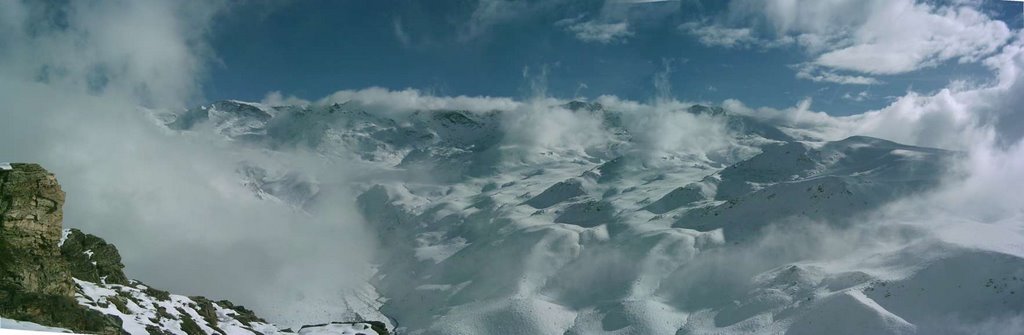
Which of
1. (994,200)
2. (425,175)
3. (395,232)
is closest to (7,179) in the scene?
(994,200)

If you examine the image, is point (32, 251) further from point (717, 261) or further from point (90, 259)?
point (717, 261)

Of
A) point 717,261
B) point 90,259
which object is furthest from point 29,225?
point 717,261

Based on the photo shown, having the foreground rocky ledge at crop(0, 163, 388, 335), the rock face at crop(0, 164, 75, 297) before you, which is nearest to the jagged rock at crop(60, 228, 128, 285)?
the foreground rocky ledge at crop(0, 163, 388, 335)

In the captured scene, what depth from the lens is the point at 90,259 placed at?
26.7 metres

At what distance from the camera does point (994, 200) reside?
6147 centimetres

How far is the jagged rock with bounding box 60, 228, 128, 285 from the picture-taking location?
25.0m

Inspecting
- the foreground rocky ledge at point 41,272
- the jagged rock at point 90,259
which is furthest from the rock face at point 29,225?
the jagged rock at point 90,259

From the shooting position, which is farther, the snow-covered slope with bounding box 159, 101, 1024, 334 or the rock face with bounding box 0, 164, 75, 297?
the snow-covered slope with bounding box 159, 101, 1024, 334

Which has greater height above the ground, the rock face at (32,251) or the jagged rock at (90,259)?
the jagged rock at (90,259)

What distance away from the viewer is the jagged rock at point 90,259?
24953 mm

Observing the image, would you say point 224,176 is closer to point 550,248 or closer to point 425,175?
point 425,175

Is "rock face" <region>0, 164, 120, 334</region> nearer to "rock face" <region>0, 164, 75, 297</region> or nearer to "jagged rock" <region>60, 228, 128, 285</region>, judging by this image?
"rock face" <region>0, 164, 75, 297</region>

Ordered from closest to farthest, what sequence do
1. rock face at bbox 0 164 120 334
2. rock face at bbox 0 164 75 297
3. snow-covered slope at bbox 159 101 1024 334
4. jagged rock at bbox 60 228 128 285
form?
1. rock face at bbox 0 164 120 334
2. rock face at bbox 0 164 75 297
3. jagged rock at bbox 60 228 128 285
4. snow-covered slope at bbox 159 101 1024 334

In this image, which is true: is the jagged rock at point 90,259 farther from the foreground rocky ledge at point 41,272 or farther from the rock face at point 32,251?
the rock face at point 32,251
